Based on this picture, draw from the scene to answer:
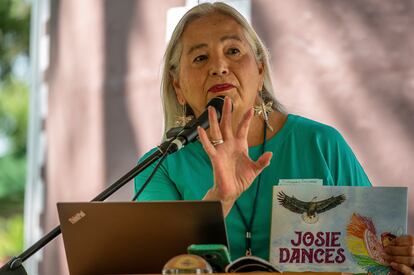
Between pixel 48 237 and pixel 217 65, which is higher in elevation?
pixel 217 65

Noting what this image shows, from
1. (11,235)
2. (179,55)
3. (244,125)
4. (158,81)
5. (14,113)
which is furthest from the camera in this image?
(14,113)

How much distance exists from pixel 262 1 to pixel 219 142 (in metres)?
1.40

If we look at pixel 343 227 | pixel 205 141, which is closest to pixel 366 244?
pixel 343 227

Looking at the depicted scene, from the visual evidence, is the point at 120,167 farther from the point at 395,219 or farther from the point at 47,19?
the point at 395,219

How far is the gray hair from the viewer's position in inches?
107

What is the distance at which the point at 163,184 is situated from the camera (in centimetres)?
262

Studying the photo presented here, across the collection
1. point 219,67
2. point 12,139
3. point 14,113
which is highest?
point 14,113

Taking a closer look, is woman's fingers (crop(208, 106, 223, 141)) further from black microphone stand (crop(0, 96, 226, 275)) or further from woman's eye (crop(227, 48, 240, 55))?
woman's eye (crop(227, 48, 240, 55))

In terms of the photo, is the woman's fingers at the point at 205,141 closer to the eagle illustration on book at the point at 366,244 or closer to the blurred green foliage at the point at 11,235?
the eagle illustration on book at the point at 366,244

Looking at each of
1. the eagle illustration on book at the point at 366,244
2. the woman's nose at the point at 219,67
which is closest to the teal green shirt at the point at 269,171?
the woman's nose at the point at 219,67

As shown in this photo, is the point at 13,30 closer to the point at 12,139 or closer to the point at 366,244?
the point at 12,139

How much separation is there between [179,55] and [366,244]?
1083mm

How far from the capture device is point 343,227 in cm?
194

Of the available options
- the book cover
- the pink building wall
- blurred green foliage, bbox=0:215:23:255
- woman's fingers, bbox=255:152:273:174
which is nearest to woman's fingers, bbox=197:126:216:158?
woman's fingers, bbox=255:152:273:174
